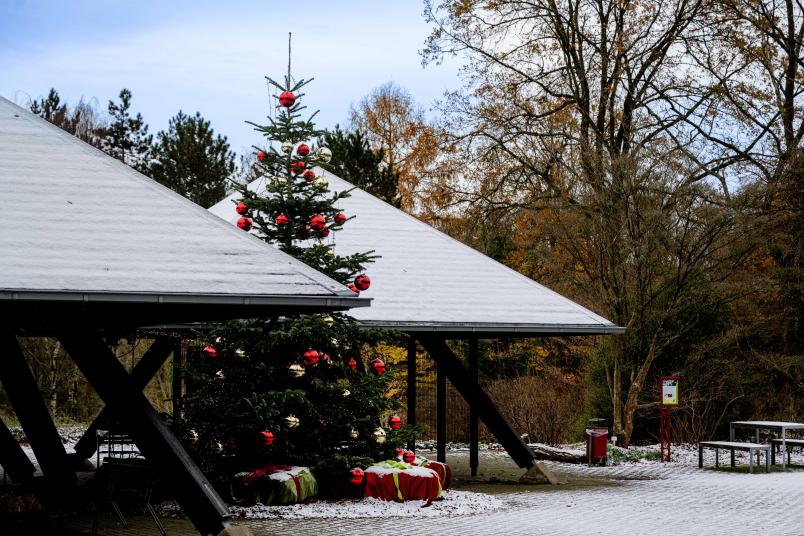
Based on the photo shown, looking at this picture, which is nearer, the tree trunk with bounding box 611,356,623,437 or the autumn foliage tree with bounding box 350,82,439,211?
the tree trunk with bounding box 611,356,623,437

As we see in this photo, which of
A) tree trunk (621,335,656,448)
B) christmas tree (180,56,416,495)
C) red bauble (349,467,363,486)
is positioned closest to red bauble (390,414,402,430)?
christmas tree (180,56,416,495)

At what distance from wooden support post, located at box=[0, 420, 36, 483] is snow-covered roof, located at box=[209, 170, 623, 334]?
446cm

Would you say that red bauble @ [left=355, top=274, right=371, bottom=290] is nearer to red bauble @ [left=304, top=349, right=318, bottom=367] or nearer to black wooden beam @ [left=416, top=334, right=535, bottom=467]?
red bauble @ [left=304, top=349, right=318, bottom=367]

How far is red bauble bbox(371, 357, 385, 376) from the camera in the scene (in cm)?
1452

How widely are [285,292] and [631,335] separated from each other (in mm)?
14994

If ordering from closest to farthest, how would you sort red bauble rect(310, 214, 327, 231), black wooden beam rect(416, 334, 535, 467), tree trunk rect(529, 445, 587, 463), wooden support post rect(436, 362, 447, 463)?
red bauble rect(310, 214, 327, 231), black wooden beam rect(416, 334, 535, 467), wooden support post rect(436, 362, 447, 463), tree trunk rect(529, 445, 587, 463)

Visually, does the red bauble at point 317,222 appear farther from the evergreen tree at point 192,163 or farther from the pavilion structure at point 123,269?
the evergreen tree at point 192,163

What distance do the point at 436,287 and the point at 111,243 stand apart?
27.7ft

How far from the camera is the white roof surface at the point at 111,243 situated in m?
8.84

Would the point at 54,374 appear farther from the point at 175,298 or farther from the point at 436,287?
the point at 175,298

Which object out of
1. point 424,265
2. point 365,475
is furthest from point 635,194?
point 365,475

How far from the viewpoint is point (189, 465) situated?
30.7 feet

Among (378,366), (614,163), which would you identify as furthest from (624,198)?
(378,366)

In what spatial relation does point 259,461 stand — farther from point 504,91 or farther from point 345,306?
point 504,91
